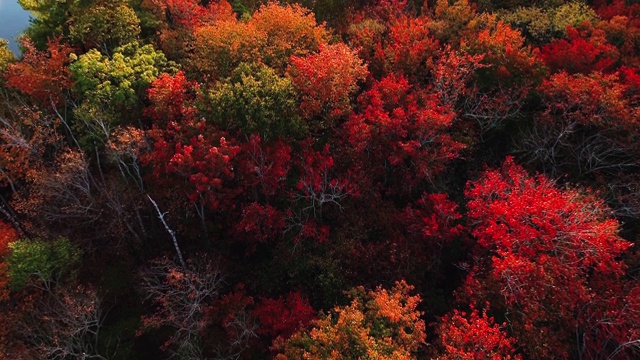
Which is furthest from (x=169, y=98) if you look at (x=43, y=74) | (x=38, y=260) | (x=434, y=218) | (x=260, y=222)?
(x=434, y=218)

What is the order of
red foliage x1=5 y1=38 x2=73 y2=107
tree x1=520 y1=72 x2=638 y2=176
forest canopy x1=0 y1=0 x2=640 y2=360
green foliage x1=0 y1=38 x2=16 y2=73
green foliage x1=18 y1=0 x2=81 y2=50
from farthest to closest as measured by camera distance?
green foliage x1=18 y1=0 x2=81 y2=50
green foliage x1=0 y1=38 x2=16 y2=73
red foliage x1=5 y1=38 x2=73 y2=107
tree x1=520 y1=72 x2=638 y2=176
forest canopy x1=0 y1=0 x2=640 y2=360

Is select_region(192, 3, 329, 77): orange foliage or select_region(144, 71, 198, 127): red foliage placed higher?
select_region(192, 3, 329, 77): orange foliage

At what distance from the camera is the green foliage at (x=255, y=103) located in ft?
76.1

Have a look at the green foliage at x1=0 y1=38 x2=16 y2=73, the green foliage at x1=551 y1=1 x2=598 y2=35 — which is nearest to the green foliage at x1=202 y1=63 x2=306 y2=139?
the green foliage at x1=0 y1=38 x2=16 y2=73

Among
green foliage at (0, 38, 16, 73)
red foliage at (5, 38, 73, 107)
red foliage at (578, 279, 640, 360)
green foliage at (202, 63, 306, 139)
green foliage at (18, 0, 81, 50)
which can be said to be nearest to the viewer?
red foliage at (578, 279, 640, 360)

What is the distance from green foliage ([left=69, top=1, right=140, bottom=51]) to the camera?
27.9 metres

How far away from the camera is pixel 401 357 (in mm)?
17156

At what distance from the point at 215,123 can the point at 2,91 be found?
17.4 meters

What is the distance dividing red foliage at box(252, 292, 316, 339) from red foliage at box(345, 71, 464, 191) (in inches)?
379

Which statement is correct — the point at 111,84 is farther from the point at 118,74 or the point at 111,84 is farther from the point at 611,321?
the point at 611,321

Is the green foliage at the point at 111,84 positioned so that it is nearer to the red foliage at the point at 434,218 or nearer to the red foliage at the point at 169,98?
the red foliage at the point at 169,98

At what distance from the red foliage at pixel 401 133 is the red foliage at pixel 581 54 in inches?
376

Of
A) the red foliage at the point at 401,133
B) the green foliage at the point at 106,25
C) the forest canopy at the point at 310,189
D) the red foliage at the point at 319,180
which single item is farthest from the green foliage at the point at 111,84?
the red foliage at the point at 401,133

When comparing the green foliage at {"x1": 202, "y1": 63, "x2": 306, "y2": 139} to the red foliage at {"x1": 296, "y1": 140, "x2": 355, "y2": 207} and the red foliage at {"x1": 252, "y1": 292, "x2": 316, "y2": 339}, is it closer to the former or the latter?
the red foliage at {"x1": 296, "y1": 140, "x2": 355, "y2": 207}
